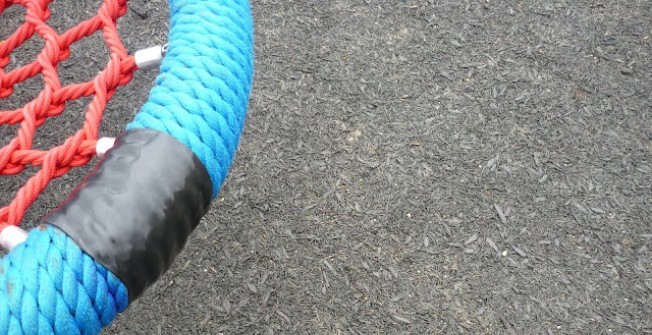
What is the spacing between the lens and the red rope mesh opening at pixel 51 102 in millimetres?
643

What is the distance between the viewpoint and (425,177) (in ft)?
4.65

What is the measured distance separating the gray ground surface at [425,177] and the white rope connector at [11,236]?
27.2 inches

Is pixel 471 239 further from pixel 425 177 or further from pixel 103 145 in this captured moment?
pixel 103 145

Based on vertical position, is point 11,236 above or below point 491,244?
above

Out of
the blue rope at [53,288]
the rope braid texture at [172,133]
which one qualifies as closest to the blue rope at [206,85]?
the rope braid texture at [172,133]

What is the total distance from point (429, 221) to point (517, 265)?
0.20 meters

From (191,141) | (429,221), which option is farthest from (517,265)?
(191,141)

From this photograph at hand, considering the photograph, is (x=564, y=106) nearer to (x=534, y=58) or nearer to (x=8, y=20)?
(x=534, y=58)

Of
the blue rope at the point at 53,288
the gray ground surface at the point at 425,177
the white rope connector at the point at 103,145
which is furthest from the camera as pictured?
the gray ground surface at the point at 425,177

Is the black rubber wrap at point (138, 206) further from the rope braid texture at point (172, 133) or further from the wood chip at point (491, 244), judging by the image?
the wood chip at point (491, 244)

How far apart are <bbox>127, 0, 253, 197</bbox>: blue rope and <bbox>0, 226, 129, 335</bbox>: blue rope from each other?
131 mm

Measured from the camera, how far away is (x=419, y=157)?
144cm

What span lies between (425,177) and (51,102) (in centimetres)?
89

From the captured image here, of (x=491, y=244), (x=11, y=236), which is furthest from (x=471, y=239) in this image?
(x=11, y=236)
